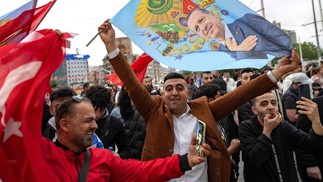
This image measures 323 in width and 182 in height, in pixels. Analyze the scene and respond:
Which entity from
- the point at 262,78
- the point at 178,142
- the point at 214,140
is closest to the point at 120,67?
the point at 178,142

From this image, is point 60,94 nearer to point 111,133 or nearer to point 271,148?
point 111,133

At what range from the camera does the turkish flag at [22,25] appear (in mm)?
2863

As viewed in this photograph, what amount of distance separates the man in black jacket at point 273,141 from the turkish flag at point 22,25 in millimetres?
2024

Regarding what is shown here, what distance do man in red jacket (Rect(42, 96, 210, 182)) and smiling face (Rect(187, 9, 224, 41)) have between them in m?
1.37

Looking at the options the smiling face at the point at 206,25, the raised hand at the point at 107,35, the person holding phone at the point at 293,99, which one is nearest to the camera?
the raised hand at the point at 107,35

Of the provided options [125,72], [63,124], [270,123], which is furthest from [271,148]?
[63,124]

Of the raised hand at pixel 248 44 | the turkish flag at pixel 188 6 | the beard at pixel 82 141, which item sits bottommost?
the beard at pixel 82 141

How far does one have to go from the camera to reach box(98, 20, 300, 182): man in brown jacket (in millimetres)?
2955

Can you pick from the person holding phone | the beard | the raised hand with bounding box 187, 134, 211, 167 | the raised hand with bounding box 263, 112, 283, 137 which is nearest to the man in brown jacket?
the raised hand with bounding box 263, 112, 283, 137

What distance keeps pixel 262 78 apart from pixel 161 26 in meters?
1.11

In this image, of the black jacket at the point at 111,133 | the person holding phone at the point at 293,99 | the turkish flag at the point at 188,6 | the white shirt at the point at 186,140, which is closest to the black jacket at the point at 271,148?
the white shirt at the point at 186,140

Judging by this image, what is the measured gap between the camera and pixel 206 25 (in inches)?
138

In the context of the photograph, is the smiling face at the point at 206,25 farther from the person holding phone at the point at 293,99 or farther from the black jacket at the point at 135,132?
the person holding phone at the point at 293,99

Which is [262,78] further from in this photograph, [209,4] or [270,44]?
[209,4]
